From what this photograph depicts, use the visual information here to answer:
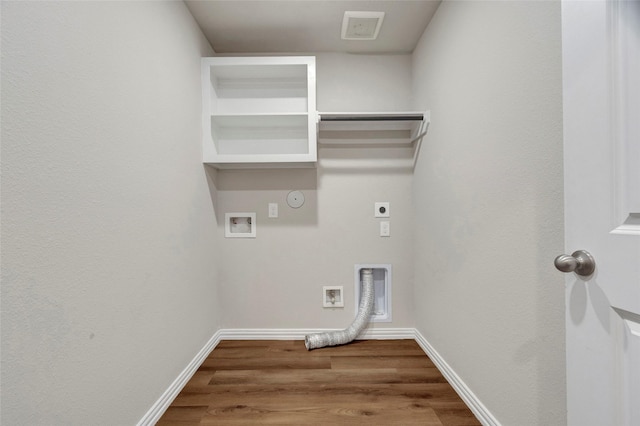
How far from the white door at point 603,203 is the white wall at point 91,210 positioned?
55.8 inches

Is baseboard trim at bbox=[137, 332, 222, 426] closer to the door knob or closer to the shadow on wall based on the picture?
the shadow on wall

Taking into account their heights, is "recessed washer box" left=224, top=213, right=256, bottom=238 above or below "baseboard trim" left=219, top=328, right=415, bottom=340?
above

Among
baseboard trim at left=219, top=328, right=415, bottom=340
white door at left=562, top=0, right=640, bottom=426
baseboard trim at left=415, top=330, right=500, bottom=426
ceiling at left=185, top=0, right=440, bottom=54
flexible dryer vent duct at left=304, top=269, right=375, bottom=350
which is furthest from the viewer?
baseboard trim at left=219, top=328, right=415, bottom=340

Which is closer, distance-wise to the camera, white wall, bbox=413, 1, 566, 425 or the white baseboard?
white wall, bbox=413, 1, 566, 425

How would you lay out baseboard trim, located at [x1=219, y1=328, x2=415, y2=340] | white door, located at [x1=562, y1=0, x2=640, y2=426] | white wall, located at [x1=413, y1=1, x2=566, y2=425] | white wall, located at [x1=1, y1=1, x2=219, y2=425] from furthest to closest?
baseboard trim, located at [x1=219, y1=328, x2=415, y2=340] < white wall, located at [x1=413, y1=1, x2=566, y2=425] < white wall, located at [x1=1, y1=1, x2=219, y2=425] < white door, located at [x1=562, y1=0, x2=640, y2=426]

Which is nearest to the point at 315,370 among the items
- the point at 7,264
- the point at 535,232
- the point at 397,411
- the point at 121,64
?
the point at 397,411

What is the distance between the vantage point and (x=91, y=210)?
1.00 m

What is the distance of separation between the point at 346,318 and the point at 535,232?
5.27ft

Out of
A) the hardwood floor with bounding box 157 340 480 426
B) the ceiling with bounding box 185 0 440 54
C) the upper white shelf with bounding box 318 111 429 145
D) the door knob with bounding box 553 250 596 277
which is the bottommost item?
the hardwood floor with bounding box 157 340 480 426

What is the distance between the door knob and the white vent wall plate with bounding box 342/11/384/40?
181cm

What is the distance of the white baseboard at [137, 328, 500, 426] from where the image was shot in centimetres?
136

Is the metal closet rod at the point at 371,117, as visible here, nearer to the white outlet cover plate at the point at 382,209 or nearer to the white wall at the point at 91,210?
the white outlet cover plate at the point at 382,209

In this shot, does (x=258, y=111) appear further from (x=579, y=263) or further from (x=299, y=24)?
(x=579, y=263)

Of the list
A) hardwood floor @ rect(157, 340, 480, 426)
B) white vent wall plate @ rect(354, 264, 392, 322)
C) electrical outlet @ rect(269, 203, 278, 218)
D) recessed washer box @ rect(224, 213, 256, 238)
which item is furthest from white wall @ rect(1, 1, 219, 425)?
white vent wall plate @ rect(354, 264, 392, 322)
